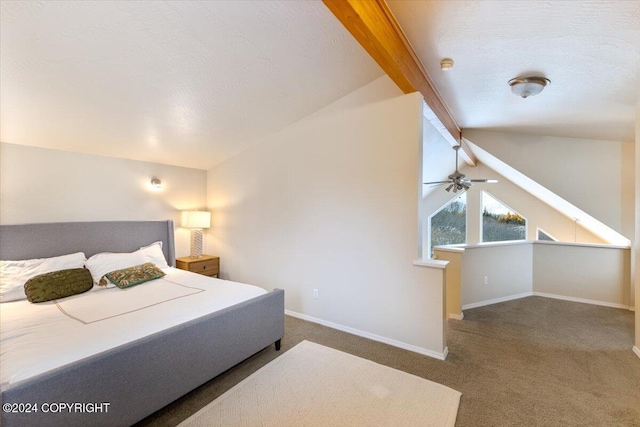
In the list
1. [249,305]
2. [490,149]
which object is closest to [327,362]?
[249,305]

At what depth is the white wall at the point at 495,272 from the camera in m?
4.14

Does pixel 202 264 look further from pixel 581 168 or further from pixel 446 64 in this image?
pixel 581 168

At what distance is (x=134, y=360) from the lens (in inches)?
67.4

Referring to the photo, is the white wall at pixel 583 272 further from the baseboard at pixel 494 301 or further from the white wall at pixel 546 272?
the baseboard at pixel 494 301

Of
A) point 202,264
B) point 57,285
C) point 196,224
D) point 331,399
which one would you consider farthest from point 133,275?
point 331,399

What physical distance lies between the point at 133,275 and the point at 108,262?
0.38 m

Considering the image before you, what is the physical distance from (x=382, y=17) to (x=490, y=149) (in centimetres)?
334

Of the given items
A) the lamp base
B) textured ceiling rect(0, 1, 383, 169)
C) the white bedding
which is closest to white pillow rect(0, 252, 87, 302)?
the white bedding

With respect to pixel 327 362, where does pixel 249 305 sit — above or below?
above

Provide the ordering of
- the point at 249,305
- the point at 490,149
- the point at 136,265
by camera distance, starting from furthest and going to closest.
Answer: the point at 490,149
the point at 136,265
the point at 249,305

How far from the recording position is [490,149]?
14.0 ft

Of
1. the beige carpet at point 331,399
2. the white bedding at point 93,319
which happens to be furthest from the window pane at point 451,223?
the white bedding at point 93,319

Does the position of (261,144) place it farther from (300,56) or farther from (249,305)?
(249,305)

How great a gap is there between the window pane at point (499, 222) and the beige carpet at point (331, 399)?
4.98 metres
